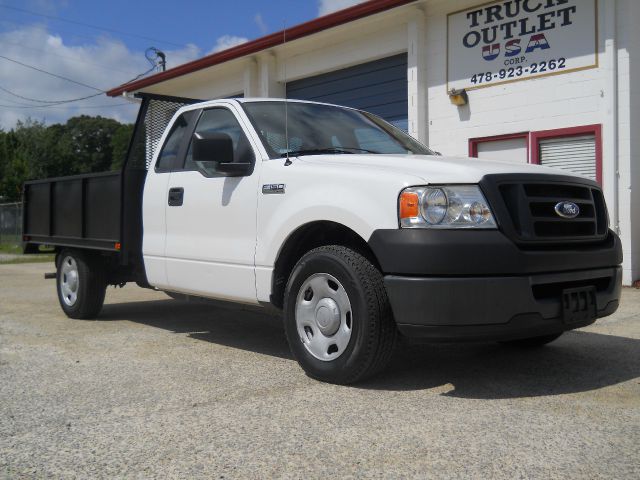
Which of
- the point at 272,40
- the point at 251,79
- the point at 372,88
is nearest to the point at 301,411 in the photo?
the point at 372,88

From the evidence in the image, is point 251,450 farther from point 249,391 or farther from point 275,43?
point 275,43

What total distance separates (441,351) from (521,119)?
20.4 ft

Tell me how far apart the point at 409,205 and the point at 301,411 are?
125cm

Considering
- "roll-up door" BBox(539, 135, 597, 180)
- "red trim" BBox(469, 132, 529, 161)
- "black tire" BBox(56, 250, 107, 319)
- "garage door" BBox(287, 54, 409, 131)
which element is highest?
"garage door" BBox(287, 54, 409, 131)

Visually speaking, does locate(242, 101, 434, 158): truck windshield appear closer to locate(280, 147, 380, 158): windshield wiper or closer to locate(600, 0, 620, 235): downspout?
locate(280, 147, 380, 158): windshield wiper

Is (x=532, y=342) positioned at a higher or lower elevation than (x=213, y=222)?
lower

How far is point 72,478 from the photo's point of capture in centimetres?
281

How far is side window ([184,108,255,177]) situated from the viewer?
16.5ft

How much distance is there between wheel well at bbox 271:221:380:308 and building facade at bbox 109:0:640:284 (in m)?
6.22

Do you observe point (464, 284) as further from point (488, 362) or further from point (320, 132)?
point (320, 132)

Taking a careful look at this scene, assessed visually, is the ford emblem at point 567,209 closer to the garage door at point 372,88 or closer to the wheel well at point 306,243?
the wheel well at point 306,243

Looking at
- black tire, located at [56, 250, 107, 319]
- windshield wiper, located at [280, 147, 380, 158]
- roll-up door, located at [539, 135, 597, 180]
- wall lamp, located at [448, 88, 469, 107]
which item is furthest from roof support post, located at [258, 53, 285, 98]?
windshield wiper, located at [280, 147, 380, 158]

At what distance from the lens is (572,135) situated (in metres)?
10.1

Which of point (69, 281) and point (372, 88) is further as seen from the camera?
point (372, 88)
